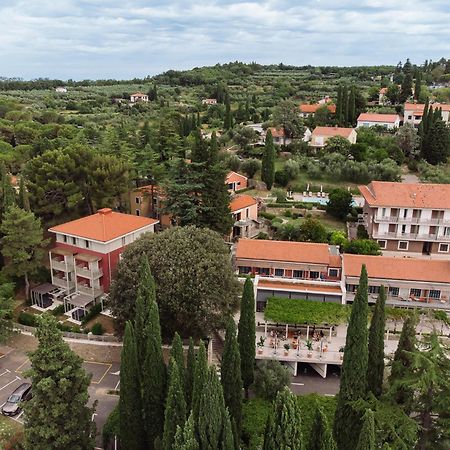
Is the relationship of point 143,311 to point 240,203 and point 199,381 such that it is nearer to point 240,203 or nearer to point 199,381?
point 199,381

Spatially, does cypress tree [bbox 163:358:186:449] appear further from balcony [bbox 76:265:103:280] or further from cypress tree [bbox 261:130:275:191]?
cypress tree [bbox 261:130:275:191]

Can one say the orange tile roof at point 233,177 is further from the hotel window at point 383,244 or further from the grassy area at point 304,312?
the grassy area at point 304,312

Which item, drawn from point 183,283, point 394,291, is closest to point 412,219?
point 394,291

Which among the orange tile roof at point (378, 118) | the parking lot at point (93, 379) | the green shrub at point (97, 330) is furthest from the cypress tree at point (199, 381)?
the orange tile roof at point (378, 118)

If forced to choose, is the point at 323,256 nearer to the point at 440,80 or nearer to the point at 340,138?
the point at 340,138

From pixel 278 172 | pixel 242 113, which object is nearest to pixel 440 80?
pixel 242 113

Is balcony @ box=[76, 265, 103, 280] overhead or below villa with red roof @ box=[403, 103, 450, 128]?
below

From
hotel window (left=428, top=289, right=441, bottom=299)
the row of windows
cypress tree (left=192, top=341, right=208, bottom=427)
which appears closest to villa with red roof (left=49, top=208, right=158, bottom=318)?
cypress tree (left=192, top=341, right=208, bottom=427)
